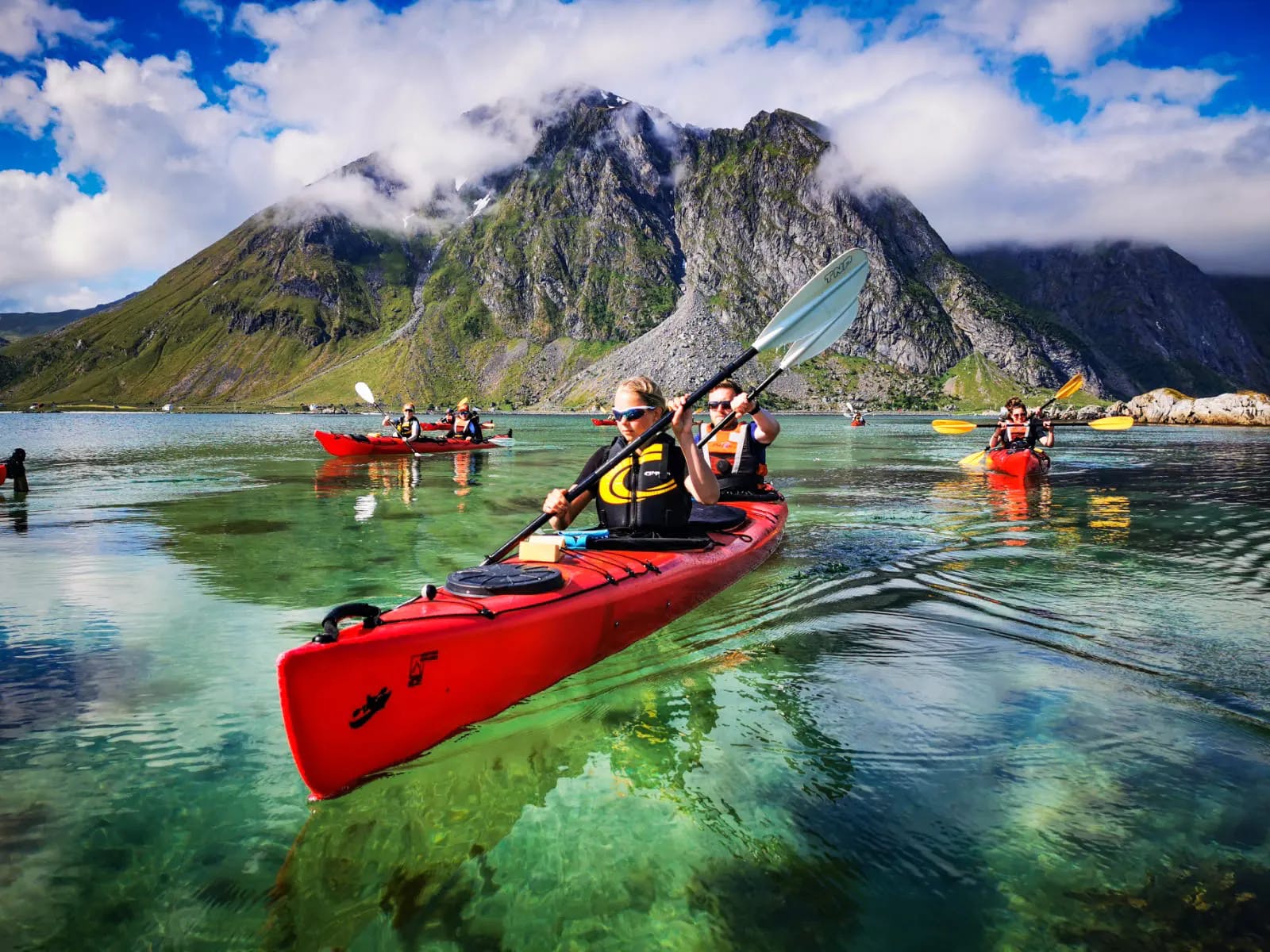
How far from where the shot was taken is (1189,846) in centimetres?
392

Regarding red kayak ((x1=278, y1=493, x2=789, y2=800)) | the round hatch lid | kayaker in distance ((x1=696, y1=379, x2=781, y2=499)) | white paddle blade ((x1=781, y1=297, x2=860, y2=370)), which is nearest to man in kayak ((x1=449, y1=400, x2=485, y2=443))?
kayaker in distance ((x1=696, y1=379, x2=781, y2=499))

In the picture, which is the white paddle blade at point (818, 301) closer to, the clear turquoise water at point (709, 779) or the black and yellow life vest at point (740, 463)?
the black and yellow life vest at point (740, 463)

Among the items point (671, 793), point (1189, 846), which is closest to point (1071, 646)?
point (1189, 846)

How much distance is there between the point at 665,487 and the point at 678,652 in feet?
5.72

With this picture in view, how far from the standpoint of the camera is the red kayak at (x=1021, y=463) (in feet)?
74.3

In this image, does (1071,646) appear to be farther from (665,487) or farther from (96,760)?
(96,760)

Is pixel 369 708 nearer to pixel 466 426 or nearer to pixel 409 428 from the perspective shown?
pixel 409 428

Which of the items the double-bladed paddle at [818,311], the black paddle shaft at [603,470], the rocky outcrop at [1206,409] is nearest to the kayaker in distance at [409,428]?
the double-bladed paddle at [818,311]

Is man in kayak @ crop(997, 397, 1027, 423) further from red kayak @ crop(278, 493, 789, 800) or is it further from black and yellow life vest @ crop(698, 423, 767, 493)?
red kayak @ crop(278, 493, 789, 800)

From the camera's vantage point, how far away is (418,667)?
177 inches

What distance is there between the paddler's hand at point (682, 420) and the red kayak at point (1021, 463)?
773 inches

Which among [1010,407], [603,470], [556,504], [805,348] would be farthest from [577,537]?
[1010,407]

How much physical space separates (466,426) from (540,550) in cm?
2987

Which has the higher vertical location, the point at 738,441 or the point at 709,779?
the point at 738,441
